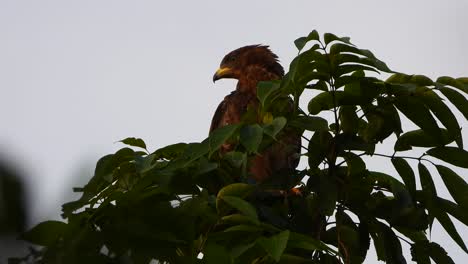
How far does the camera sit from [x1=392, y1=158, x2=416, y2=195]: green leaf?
2.42 meters

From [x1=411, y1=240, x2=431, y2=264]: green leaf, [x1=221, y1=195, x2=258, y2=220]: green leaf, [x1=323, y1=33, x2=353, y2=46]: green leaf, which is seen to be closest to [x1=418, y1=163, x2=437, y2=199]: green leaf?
[x1=411, y1=240, x2=431, y2=264]: green leaf

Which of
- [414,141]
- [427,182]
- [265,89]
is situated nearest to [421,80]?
[414,141]

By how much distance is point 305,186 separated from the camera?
8.02ft

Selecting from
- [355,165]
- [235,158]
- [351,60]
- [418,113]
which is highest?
[351,60]

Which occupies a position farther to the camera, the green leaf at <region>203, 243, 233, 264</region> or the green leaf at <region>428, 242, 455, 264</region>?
the green leaf at <region>428, 242, 455, 264</region>

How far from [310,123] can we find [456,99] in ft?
1.75

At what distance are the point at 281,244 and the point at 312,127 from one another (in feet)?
2.15

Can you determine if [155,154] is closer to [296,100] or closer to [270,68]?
[296,100]

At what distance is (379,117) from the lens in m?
2.45

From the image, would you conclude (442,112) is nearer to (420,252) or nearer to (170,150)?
(420,252)

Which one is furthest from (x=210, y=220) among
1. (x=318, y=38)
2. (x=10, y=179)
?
(x=10, y=179)

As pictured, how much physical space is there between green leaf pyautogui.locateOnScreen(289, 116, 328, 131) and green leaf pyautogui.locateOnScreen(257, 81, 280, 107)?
15cm

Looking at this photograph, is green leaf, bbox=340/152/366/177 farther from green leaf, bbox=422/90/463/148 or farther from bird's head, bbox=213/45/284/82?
bird's head, bbox=213/45/284/82

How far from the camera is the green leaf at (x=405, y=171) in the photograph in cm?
242
